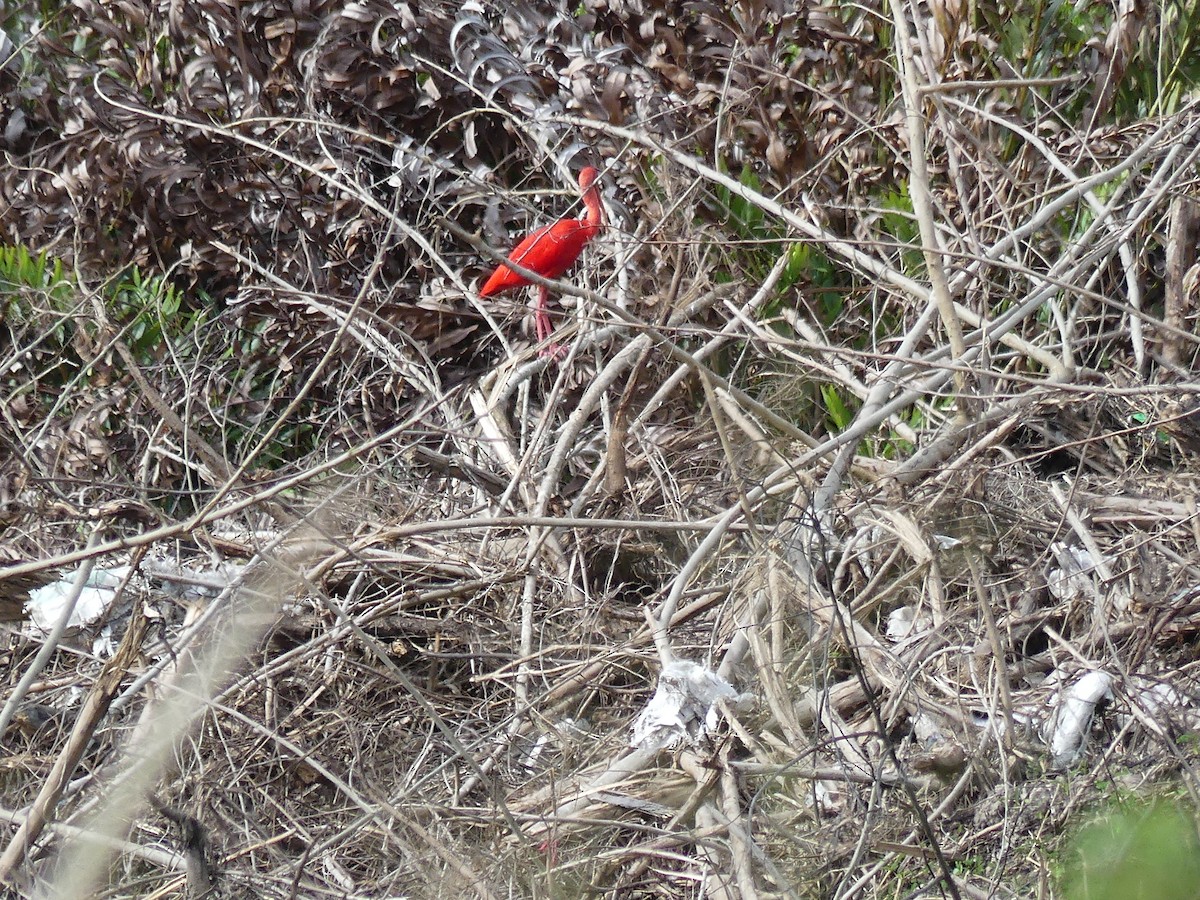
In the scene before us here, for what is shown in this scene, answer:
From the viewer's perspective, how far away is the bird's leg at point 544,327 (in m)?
3.61

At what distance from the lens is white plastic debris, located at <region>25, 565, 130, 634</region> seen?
327 cm

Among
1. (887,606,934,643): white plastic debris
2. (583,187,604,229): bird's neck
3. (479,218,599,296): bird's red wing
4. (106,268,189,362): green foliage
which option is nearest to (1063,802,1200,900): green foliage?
(887,606,934,643): white plastic debris

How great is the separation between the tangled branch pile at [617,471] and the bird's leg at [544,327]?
0.07 meters

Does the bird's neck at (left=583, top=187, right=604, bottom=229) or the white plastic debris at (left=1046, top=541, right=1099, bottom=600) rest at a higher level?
the bird's neck at (left=583, top=187, right=604, bottom=229)

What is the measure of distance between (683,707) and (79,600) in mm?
1823

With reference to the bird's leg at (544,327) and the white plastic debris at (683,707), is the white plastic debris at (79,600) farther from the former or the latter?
the white plastic debris at (683,707)

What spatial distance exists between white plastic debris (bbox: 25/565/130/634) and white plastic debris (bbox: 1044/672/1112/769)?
2420mm

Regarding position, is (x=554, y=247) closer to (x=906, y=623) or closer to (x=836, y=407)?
(x=836, y=407)

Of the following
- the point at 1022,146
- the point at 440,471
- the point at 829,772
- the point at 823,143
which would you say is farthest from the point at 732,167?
the point at 829,772

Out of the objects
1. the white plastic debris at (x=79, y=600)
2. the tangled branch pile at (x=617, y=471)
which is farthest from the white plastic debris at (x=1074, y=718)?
the white plastic debris at (x=79, y=600)

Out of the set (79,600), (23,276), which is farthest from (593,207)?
(23,276)

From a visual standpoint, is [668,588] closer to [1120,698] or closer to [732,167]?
[1120,698]

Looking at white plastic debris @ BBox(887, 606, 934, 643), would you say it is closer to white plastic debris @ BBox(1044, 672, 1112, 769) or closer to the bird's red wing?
white plastic debris @ BBox(1044, 672, 1112, 769)

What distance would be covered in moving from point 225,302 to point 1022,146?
3.35 meters
